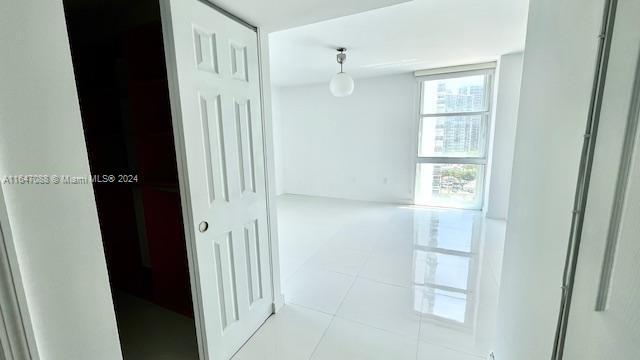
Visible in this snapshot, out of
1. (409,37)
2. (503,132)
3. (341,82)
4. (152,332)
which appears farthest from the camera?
(503,132)

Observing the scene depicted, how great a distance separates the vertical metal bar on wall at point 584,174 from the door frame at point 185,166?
1541mm

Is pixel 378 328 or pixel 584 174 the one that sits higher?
pixel 584 174

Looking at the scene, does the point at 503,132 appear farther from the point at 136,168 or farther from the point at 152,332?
the point at 152,332

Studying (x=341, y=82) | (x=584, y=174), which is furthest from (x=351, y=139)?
(x=584, y=174)

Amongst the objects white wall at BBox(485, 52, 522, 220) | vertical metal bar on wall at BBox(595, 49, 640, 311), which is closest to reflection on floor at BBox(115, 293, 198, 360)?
vertical metal bar on wall at BBox(595, 49, 640, 311)

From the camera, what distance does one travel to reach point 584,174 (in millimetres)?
731

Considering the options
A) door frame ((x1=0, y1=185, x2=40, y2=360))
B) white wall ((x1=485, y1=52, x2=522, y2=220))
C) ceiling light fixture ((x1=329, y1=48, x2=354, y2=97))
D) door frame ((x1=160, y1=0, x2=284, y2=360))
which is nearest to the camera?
door frame ((x1=0, y1=185, x2=40, y2=360))

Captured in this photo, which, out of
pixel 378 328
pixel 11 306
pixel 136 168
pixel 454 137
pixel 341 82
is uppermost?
pixel 341 82

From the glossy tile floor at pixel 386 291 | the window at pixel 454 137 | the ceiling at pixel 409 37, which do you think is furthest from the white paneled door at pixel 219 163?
the window at pixel 454 137

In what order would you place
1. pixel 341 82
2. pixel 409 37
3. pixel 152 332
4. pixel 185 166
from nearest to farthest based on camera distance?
1. pixel 185 166
2. pixel 152 332
3. pixel 409 37
4. pixel 341 82

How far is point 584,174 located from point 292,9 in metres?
1.59

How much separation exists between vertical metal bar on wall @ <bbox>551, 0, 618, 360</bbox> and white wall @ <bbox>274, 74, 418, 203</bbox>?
4.66 m

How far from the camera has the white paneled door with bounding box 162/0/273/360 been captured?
1290 millimetres

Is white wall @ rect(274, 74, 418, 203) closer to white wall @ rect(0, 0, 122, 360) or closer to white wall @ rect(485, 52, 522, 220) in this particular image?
white wall @ rect(485, 52, 522, 220)
